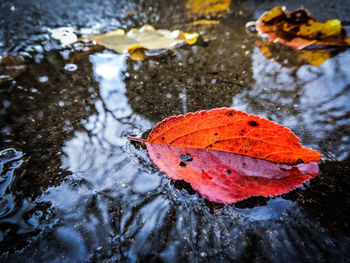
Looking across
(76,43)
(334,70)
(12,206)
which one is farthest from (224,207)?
(76,43)

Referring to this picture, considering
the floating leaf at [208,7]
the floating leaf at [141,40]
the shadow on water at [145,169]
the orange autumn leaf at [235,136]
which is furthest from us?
the floating leaf at [208,7]

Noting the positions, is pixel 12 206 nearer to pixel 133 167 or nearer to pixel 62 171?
pixel 62 171

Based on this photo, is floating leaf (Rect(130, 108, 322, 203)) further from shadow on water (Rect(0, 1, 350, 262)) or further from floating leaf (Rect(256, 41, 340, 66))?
floating leaf (Rect(256, 41, 340, 66))

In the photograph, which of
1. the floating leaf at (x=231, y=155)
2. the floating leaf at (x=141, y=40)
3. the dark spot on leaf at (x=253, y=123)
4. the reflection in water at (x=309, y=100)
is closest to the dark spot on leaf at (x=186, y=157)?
the floating leaf at (x=231, y=155)

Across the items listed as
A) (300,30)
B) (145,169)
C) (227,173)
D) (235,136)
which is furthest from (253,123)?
(300,30)

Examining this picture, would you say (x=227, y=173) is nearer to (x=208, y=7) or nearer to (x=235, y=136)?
(x=235, y=136)

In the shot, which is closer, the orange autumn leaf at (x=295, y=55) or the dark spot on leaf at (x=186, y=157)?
the dark spot on leaf at (x=186, y=157)

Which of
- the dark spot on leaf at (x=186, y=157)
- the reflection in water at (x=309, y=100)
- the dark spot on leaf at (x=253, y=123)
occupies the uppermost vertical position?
the dark spot on leaf at (x=253, y=123)

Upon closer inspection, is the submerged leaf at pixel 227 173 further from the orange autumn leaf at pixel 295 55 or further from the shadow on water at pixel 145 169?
the orange autumn leaf at pixel 295 55
